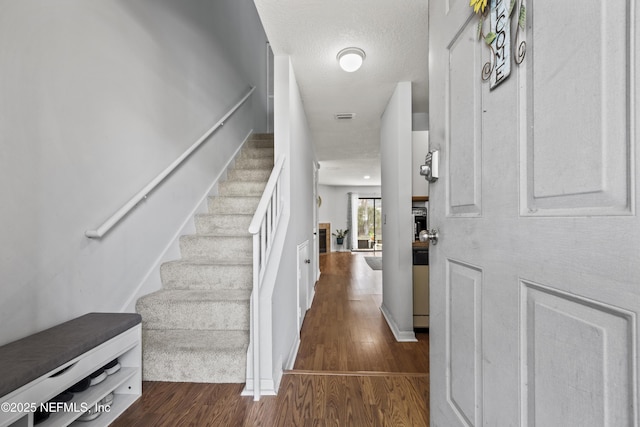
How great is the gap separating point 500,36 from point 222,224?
2332 millimetres

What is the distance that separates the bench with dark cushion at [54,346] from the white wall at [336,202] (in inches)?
334

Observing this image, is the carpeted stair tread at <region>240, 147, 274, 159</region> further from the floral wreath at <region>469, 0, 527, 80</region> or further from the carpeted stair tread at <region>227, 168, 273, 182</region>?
the floral wreath at <region>469, 0, 527, 80</region>

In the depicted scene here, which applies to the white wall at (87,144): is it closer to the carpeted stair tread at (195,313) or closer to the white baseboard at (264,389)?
the carpeted stair tread at (195,313)

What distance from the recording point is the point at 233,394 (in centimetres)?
147

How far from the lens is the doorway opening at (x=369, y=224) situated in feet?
32.2

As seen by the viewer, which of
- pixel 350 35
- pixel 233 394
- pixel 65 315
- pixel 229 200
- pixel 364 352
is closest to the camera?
pixel 65 315

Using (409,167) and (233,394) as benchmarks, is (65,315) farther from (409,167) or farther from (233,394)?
(409,167)

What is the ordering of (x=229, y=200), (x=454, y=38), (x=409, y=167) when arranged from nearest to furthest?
1. (x=454, y=38)
2. (x=409, y=167)
3. (x=229, y=200)

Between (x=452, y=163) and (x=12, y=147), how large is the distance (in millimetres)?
1756

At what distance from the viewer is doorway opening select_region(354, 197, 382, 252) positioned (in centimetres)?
982

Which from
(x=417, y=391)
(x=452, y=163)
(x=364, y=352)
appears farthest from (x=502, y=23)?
(x=364, y=352)

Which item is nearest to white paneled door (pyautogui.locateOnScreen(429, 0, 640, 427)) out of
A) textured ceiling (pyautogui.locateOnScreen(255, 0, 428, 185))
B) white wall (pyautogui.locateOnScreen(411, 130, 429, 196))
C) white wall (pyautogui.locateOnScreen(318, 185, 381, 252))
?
textured ceiling (pyautogui.locateOnScreen(255, 0, 428, 185))

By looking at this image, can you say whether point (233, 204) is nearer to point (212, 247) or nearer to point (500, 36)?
point (212, 247)

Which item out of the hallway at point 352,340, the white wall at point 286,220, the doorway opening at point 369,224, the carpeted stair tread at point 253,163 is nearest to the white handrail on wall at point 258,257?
the white wall at point 286,220
